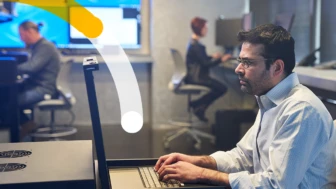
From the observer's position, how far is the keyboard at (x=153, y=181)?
3.96 ft

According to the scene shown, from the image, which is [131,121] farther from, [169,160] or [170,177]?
[170,177]

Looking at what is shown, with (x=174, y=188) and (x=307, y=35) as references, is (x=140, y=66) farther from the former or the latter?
(x=174, y=188)

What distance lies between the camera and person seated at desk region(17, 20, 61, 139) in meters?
4.66

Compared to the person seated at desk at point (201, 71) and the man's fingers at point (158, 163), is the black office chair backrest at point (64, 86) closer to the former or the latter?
the person seated at desk at point (201, 71)

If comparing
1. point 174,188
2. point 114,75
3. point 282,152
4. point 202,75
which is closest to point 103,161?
point 174,188

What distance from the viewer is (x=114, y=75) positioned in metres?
5.86

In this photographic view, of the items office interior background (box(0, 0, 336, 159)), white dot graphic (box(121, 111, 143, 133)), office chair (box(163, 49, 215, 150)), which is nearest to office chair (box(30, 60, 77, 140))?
office interior background (box(0, 0, 336, 159))

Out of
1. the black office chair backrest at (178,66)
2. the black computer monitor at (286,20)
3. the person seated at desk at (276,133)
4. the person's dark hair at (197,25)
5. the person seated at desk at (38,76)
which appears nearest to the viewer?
the person seated at desk at (276,133)

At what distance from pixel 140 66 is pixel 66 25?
3.37 ft

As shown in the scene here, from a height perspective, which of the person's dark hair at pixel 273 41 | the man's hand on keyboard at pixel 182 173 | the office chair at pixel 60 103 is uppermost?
the person's dark hair at pixel 273 41

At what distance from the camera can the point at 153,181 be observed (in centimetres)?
124

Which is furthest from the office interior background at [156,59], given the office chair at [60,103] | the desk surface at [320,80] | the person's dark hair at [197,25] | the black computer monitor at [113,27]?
the desk surface at [320,80]
